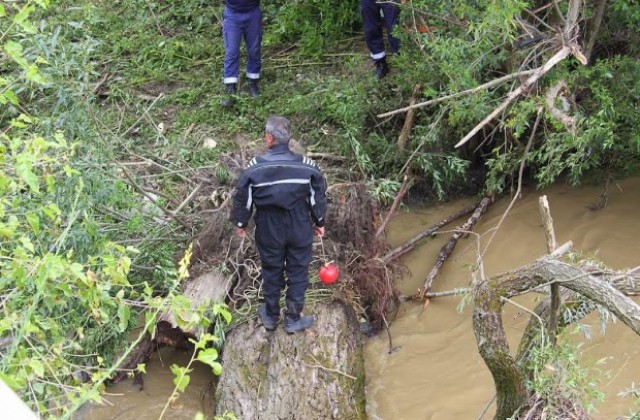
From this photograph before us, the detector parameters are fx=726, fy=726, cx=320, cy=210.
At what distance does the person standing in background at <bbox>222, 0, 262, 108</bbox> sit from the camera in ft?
24.8

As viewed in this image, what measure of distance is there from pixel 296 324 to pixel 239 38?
3738mm

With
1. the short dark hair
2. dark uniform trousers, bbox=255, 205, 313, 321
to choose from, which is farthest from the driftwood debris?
the short dark hair

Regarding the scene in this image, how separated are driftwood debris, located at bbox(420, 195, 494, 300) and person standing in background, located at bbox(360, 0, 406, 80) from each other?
5.60 ft

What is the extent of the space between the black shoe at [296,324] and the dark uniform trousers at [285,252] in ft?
0.10

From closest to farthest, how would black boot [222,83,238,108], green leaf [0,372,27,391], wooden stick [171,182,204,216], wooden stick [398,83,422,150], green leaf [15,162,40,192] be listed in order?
1. green leaf [0,372,27,391]
2. green leaf [15,162,40,192]
3. wooden stick [171,182,204,216]
4. wooden stick [398,83,422,150]
5. black boot [222,83,238,108]

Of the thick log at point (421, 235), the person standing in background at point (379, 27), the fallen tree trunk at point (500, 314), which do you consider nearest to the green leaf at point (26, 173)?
the fallen tree trunk at point (500, 314)

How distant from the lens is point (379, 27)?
7.23 meters

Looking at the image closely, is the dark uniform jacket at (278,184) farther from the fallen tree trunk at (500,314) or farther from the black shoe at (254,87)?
the black shoe at (254,87)

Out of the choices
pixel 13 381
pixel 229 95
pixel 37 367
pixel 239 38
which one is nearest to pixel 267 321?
pixel 37 367

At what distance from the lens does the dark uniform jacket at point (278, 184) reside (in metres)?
4.57

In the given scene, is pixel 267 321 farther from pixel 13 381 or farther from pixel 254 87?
pixel 254 87

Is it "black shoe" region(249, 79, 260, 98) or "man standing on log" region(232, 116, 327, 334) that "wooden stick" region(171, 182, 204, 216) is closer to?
"man standing on log" region(232, 116, 327, 334)

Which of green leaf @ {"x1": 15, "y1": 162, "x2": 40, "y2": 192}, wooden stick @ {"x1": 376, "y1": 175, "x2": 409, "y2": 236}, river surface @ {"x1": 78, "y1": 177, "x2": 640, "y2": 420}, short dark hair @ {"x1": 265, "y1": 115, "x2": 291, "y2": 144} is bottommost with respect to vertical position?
river surface @ {"x1": 78, "y1": 177, "x2": 640, "y2": 420}

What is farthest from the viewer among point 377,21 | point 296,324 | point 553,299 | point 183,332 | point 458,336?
point 377,21
